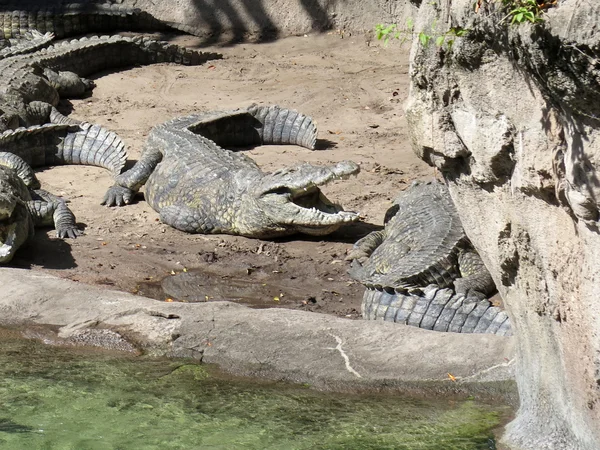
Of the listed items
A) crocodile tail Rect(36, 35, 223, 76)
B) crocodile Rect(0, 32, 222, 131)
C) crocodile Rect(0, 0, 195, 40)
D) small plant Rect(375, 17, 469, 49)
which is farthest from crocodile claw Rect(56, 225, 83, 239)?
crocodile Rect(0, 0, 195, 40)

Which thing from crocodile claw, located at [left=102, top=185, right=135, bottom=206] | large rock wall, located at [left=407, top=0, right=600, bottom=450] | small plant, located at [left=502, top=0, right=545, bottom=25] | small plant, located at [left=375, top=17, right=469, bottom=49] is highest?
small plant, located at [left=502, top=0, right=545, bottom=25]

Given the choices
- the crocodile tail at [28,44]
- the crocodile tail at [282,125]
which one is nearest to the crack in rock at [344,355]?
the crocodile tail at [282,125]

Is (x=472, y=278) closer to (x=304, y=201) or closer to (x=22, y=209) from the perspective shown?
(x=304, y=201)

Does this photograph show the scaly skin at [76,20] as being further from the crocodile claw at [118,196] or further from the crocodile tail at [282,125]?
the crocodile claw at [118,196]

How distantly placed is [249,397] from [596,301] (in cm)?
176

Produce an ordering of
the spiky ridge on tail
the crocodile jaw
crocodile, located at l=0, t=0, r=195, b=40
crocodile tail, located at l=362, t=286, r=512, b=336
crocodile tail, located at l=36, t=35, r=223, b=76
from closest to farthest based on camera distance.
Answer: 1. crocodile tail, located at l=362, t=286, r=512, b=336
2. the crocodile jaw
3. the spiky ridge on tail
4. crocodile tail, located at l=36, t=35, r=223, b=76
5. crocodile, located at l=0, t=0, r=195, b=40

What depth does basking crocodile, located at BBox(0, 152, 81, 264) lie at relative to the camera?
20.1ft

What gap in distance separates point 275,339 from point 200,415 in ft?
1.74

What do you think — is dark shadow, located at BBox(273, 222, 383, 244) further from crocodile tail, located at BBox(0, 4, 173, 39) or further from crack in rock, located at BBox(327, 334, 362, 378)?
crocodile tail, located at BBox(0, 4, 173, 39)

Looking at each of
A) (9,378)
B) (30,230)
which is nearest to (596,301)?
(9,378)

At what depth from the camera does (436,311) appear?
16.4ft

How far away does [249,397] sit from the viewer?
416cm

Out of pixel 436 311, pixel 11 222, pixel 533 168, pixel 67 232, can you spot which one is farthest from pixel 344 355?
pixel 67 232

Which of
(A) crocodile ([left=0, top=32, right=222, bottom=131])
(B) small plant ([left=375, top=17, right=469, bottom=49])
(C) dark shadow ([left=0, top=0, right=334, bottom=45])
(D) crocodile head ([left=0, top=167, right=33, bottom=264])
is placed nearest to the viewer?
(B) small plant ([left=375, top=17, right=469, bottom=49])
